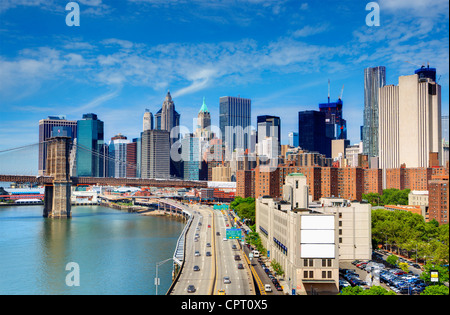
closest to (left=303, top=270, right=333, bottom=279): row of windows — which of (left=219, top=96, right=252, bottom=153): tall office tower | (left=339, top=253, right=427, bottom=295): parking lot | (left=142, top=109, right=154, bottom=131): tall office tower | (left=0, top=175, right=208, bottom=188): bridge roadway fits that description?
(left=339, top=253, right=427, bottom=295): parking lot

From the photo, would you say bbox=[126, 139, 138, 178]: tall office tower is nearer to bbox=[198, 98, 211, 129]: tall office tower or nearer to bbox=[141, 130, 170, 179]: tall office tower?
bbox=[141, 130, 170, 179]: tall office tower

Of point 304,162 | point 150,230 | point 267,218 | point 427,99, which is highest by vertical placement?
point 427,99

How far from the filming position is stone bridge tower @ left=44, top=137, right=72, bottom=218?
61.2 metres

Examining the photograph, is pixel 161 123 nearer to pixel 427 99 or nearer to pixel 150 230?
pixel 427 99

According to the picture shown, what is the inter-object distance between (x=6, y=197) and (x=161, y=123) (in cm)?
8890

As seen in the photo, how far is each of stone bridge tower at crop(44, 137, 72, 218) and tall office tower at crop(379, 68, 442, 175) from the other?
193ft

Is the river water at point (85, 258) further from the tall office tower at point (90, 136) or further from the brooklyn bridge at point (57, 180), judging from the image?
the tall office tower at point (90, 136)

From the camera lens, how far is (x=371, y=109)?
152 meters

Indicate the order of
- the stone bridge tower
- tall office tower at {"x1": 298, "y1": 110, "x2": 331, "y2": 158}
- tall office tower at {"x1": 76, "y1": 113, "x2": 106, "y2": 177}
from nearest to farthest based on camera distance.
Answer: the stone bridge tower, tall office tower at {"x1": 76, "y1": 113, "x2": 106, "y2": 177}, tall office tower at {"x1": 298, "y1": 110, "x2": 331, "y2": 158}

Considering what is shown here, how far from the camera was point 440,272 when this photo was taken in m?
20.3

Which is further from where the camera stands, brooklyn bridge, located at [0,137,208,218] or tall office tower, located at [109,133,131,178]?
tall office tower, located at [109,133,131,178]

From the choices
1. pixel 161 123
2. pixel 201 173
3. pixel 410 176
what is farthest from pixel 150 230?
pixel 161 123

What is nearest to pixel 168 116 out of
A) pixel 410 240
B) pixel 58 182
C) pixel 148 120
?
pixel 148 120

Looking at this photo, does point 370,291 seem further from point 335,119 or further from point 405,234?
point 335,119
